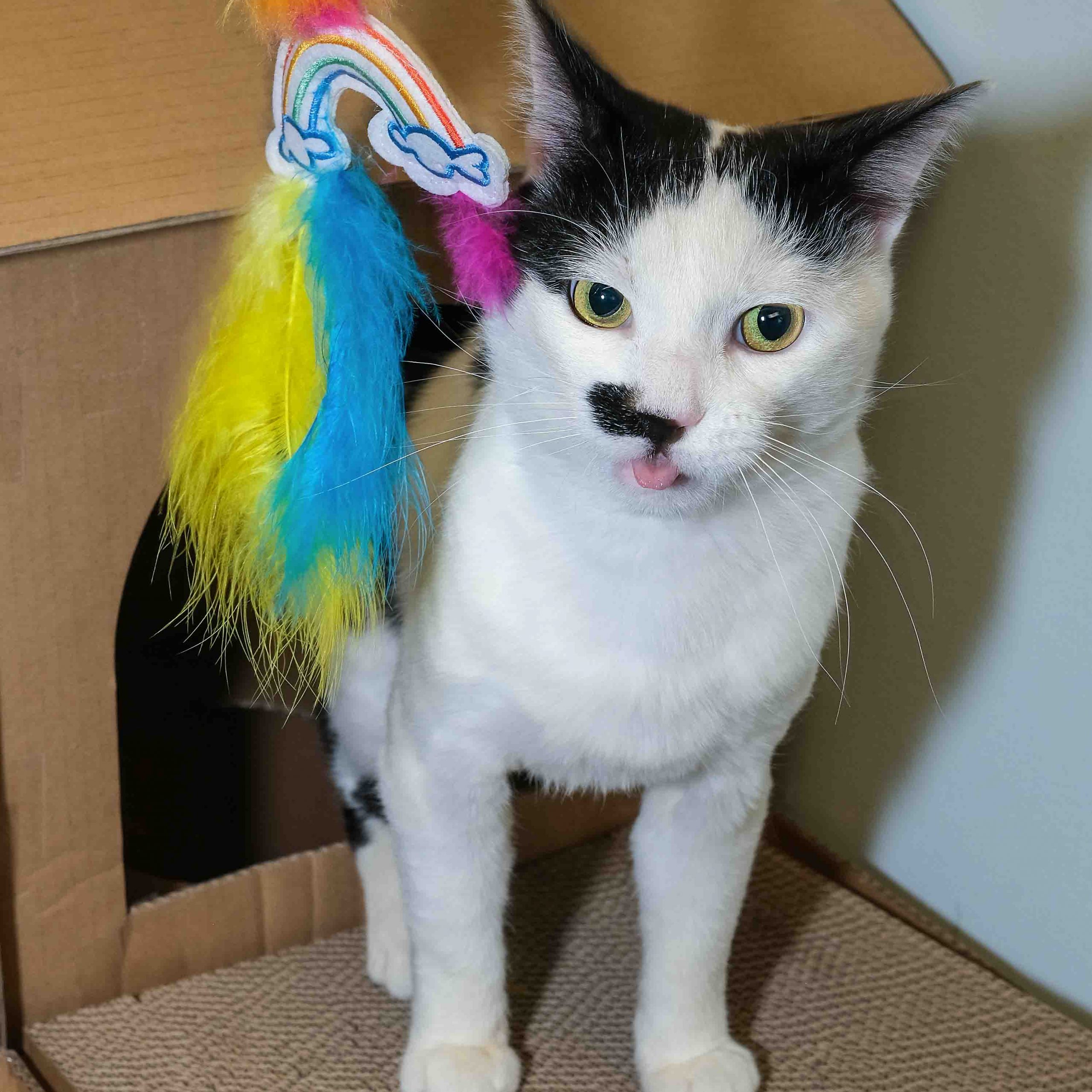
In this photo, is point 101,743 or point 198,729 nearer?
point 101,743

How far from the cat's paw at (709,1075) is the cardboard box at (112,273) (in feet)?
1.29

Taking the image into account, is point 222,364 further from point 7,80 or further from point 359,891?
point 359,891

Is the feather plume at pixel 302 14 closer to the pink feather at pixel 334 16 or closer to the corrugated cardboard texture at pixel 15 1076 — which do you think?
the pink feather at pixel 334 16

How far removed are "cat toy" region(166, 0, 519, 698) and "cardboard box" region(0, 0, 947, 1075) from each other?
2.6 inches

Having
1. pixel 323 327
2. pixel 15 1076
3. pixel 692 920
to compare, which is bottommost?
pixel 15 1076

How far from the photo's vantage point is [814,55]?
3.40 ft

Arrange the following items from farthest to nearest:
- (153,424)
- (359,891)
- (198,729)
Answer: (198,729) → (359,891) → (153,424)

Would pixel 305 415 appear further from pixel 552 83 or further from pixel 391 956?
pixel 391 956

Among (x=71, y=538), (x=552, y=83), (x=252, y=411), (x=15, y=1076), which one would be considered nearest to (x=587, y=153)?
(x=552, y=83)

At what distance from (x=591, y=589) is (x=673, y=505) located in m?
0.11

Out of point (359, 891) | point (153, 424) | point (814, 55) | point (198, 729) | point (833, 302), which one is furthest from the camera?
point (198, 729)

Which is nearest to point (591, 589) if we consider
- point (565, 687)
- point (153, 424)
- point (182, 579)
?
point (565, 687)

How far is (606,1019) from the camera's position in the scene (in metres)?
1.13

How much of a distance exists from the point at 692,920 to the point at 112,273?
60 centimetres
